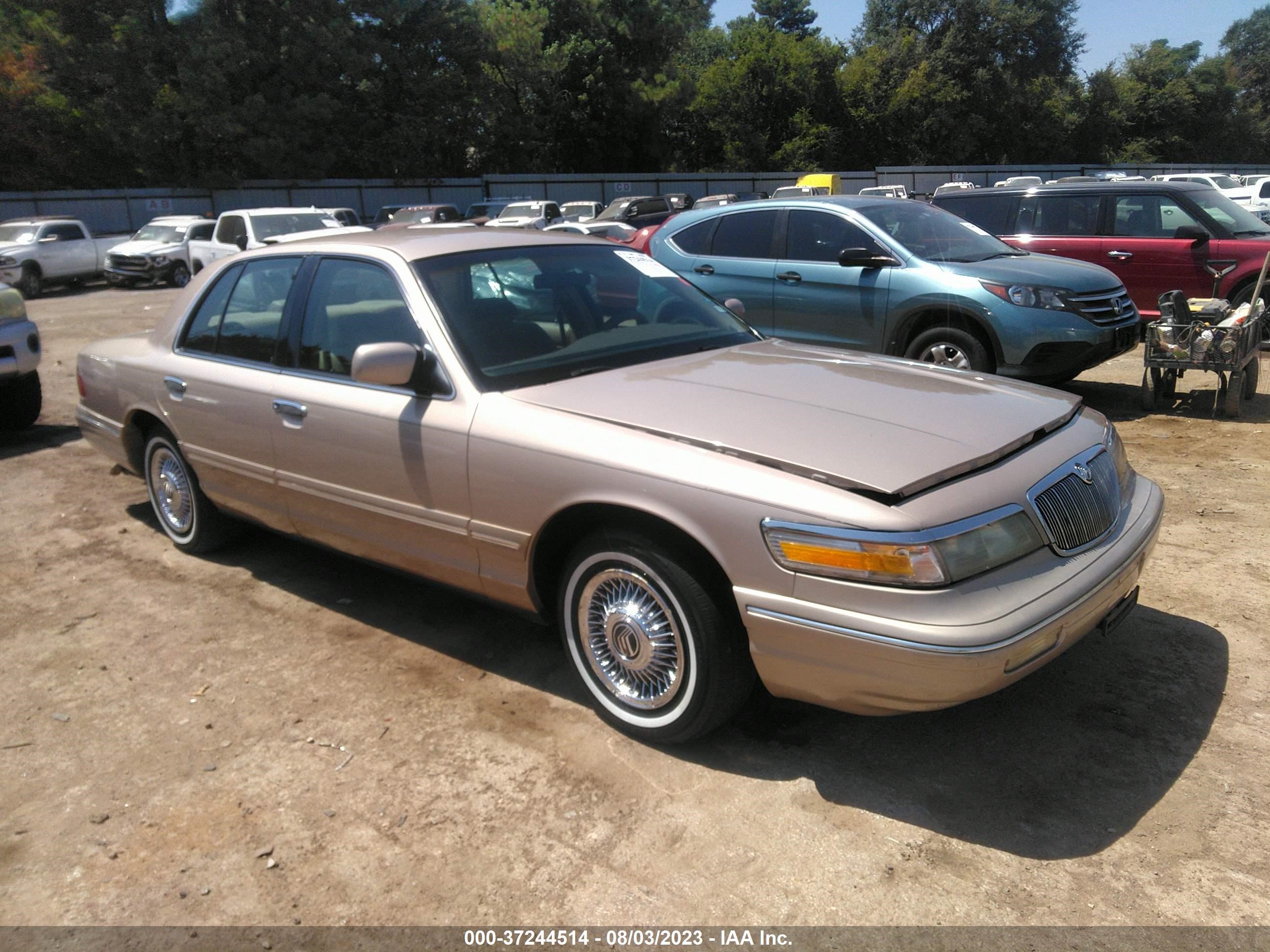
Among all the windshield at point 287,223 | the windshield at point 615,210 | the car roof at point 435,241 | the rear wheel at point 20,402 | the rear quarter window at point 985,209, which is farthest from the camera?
the windshield at point 615,210

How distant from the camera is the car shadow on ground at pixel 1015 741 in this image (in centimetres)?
293

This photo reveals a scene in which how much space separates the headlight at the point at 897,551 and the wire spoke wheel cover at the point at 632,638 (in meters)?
0.53

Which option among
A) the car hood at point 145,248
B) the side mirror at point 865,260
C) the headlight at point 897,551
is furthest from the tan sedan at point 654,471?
the car hood at point 145,248

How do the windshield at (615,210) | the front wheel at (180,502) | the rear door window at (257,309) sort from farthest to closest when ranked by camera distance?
the windshield at (615,210), the front wheel at (180,502), the rear door window at (257,309)

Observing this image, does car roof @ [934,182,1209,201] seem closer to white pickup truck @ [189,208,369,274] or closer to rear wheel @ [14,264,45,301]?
white pickup truck @ [189,208,369,274]

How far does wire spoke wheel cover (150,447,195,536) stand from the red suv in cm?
844

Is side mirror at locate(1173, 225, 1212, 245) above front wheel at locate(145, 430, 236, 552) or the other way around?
above

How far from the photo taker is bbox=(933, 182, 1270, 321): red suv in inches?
371

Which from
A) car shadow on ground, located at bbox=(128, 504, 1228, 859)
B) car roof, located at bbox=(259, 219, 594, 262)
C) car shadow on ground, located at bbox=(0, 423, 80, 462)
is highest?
car roof, located at bbox=(259, 219, 594, 262)

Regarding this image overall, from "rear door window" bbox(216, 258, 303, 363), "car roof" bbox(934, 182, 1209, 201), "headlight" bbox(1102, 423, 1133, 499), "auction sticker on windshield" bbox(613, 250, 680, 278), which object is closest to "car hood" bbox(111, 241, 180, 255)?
"car roof" bbox(934, 182, 1209, 201)

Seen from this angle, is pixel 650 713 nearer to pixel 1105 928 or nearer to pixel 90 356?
pixel 1105 928

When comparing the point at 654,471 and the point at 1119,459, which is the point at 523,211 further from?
the point at 654,471

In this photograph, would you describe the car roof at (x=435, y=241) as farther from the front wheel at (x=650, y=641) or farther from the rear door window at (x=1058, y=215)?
the rear door window at (x=1058, y=215)

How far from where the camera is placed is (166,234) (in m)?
23.3
